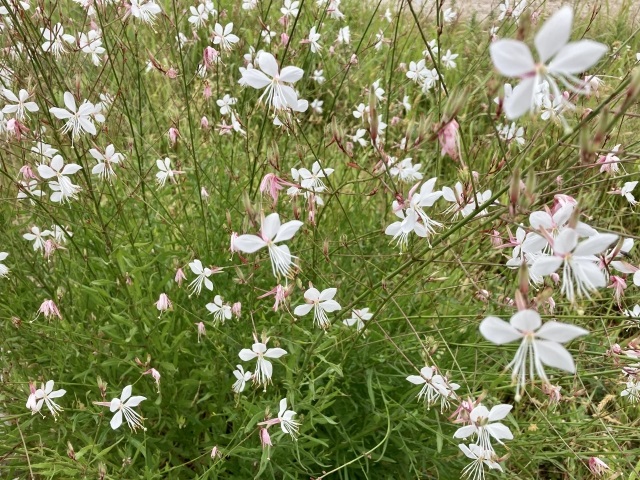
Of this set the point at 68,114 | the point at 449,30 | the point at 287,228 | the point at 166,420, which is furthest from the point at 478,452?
the point at 449,30

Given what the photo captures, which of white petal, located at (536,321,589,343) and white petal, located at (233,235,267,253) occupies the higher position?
white petal, located at (233,235,267,253)

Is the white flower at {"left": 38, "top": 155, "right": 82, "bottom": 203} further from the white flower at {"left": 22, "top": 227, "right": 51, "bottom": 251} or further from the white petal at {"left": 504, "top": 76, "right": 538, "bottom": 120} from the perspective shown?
the white petal at {"left": 504, "top": 76, "right": 538, "bottom": 120}

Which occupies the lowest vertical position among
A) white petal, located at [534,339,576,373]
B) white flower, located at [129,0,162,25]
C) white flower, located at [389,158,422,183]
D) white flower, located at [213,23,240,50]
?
white flower, located at [389,158,422,183]

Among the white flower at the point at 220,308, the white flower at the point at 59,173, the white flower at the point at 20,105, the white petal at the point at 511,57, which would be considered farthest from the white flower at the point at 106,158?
the white petal at the point at 511,57

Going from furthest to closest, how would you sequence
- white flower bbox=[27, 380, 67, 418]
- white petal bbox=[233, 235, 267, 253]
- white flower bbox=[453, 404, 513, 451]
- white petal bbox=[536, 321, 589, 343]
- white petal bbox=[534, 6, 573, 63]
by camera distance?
white flower bbox=[27, 380, 67, 418] < white flower bbox=[453, 404, 513, 451] < white petal bbox=[233, 235, 267, 253] < white petal bbox=[536, 321, 589, 343] < white petal bbox=[534, 6, 573, 63]

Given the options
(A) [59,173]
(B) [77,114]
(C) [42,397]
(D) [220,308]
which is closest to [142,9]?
(B) [77,114]

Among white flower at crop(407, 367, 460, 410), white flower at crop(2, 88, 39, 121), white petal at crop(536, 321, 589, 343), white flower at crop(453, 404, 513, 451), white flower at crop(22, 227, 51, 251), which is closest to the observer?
white petal at crop(536, 321, 589, 343)

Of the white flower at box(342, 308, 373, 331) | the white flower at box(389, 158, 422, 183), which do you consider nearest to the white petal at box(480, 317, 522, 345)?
the white flower at box(342, 308, 373, 331)
